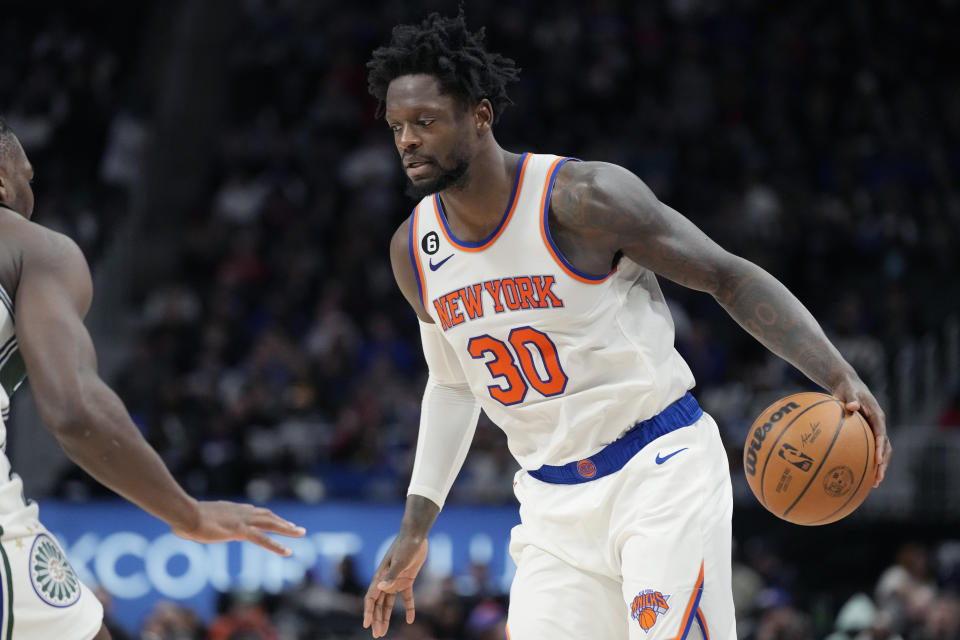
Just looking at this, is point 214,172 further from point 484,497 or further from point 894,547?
point 894,547

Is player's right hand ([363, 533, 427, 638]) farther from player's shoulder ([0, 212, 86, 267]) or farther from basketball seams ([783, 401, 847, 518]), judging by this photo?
player's shoulder ([0, 212, 86, 267])

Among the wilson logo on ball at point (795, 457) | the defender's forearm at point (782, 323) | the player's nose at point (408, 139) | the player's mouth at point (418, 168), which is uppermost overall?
the player's nose at point (408, 139)

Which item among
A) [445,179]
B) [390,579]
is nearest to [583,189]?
[445,179]

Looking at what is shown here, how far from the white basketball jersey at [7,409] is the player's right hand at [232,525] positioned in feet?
1.32

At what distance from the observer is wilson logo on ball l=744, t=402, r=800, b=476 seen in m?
4.25

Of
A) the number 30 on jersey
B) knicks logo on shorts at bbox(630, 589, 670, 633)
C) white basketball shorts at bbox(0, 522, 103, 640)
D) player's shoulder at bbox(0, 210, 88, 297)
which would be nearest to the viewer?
white basketball shorts at bbox(0, 522, 103, 640)

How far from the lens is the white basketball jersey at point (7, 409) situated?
337cm

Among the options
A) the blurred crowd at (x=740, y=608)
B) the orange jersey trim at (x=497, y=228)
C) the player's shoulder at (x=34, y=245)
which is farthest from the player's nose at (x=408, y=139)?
the blurred crowd at (x=740, y=608)

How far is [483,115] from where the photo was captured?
4.61 m

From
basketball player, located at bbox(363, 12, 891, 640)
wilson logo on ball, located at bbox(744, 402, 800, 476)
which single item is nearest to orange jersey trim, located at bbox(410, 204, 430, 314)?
basketball player, located at bbox(363, 12, 891, 640)

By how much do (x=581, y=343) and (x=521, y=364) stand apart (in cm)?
22

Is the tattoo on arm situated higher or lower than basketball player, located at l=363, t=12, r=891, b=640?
lower

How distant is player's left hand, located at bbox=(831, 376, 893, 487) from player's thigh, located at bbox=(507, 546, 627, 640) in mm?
945

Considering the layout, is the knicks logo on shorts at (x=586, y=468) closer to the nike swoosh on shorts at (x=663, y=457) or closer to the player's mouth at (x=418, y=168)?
the nike swoosh on shorts at (x=663, y=457)
